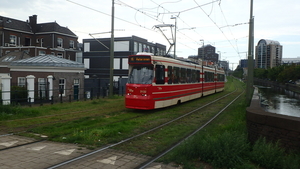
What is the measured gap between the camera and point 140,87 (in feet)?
43.9

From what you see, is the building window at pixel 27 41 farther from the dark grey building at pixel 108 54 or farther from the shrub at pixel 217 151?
the shrub at pixel 217 151

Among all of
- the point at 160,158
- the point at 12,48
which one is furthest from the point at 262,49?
the point at 160,158

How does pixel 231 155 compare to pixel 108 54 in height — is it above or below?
below

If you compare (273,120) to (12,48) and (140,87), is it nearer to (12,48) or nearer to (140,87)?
(140,87)

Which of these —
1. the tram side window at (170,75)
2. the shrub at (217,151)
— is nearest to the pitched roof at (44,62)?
the tram side window at (170,75)

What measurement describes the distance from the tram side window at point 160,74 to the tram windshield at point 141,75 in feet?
1.15

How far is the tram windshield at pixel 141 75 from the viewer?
44.5ft

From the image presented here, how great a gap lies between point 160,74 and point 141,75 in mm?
1071

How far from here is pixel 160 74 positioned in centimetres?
1404

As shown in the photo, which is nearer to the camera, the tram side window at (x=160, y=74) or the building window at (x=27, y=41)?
the tram side window at (x=160, y=74)

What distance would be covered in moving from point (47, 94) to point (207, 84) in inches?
569

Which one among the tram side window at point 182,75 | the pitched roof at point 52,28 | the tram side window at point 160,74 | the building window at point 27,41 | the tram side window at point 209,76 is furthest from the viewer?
the building window at point 27,41

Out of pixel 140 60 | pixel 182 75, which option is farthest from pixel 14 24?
pixel 140 60

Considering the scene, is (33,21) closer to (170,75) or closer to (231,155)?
(170,75)
